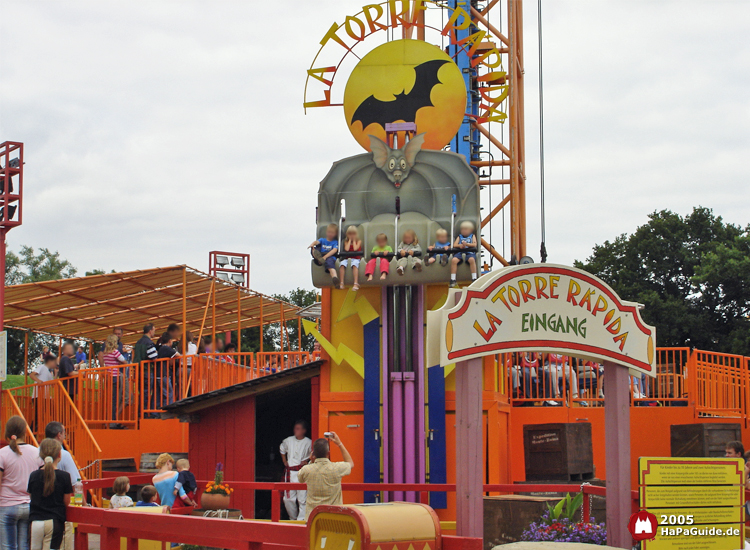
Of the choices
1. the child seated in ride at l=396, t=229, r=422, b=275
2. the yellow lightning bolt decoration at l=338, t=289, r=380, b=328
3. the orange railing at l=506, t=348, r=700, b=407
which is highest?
the child seated in ride at l=396, t=229, r=422, b=275

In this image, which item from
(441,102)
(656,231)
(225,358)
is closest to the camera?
(441,102)

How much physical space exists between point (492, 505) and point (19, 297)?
11076 millimetres

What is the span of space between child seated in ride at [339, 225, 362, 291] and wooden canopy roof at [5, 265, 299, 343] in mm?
5035

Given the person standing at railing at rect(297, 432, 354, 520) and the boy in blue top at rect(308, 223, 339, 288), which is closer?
the person standing at railing at rect(297, 432, 354, 520)

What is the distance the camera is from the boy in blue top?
540 inches

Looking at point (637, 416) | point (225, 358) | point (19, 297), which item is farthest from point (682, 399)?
point (19, 297)

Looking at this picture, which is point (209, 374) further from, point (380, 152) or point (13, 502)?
point (13, 502)

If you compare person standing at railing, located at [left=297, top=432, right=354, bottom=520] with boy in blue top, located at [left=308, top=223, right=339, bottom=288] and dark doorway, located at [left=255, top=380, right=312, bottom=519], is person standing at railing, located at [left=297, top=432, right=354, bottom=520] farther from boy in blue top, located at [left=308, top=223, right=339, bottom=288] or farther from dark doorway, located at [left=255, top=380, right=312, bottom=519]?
dark doorway, located at [left=255, top=380, right=312, bottom=519]

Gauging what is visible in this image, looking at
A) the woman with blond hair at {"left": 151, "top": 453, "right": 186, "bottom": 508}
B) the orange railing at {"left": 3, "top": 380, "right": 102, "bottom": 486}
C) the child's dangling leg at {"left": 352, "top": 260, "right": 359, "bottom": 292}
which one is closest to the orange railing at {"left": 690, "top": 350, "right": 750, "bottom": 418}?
the child's dangling leg at {"left": 352, "top": 260, "right": 359, "bottom": 292}

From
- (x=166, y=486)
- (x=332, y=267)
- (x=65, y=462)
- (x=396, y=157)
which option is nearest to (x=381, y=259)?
(x=332, y=267)

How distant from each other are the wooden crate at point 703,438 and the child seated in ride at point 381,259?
5696 millimetres

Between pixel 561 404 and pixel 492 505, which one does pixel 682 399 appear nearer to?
pixel 561 404

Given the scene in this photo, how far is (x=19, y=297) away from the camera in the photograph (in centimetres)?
1830

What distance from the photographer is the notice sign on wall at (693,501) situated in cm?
704
